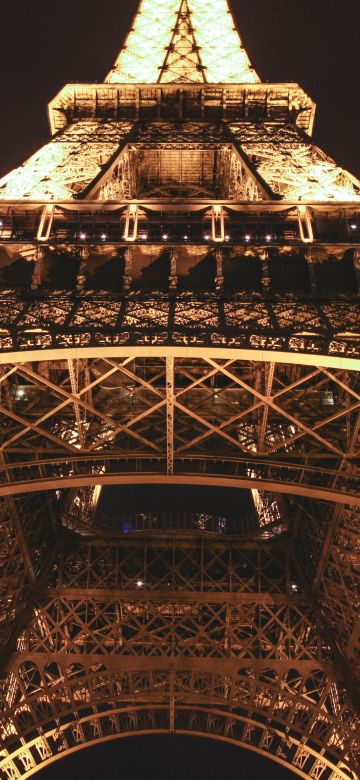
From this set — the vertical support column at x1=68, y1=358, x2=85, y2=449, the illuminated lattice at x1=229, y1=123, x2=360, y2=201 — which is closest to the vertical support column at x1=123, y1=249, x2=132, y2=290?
the vertical support column at x1=68, y1=358, x2=85, y2=449

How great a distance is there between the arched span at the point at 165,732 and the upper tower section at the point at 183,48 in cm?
2658

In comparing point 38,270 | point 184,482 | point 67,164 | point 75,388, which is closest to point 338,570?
point 184,482

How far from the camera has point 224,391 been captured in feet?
61.9

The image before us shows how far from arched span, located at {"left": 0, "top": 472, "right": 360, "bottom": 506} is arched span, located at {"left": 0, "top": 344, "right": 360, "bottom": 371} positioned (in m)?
3.87

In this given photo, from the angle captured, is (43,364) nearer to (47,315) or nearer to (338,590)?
(47,315)

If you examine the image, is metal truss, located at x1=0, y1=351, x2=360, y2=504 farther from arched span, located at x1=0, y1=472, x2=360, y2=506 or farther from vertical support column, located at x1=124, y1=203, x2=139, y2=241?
vertical support column, located at x1=124, y1=203, x2=139, y2=241

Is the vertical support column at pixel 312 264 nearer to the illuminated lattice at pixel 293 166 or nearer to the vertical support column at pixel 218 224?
the vertical support column at pixel 218 224

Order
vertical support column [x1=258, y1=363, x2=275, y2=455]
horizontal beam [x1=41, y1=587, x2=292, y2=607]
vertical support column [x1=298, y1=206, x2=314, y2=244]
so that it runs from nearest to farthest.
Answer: vertical support column [x1=258, y1=363, x2=275, y2=455], vertical support column [x1=298, y1=206, x2=314, y2=244], horizontal beam [x1=41, y1=587, x2=292, y2=607]

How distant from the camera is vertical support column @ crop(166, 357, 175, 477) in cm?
1467

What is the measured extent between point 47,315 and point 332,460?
7926 mm

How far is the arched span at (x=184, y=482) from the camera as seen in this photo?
55.0 feet

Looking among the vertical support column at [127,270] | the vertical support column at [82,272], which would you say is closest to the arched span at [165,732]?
the vertical support column at [82,272]

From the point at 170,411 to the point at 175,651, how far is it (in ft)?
51.2

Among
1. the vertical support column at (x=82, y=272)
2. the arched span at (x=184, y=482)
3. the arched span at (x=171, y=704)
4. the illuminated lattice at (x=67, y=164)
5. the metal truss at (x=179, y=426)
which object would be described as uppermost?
the illuminated lattice at (x=67, y=164)
